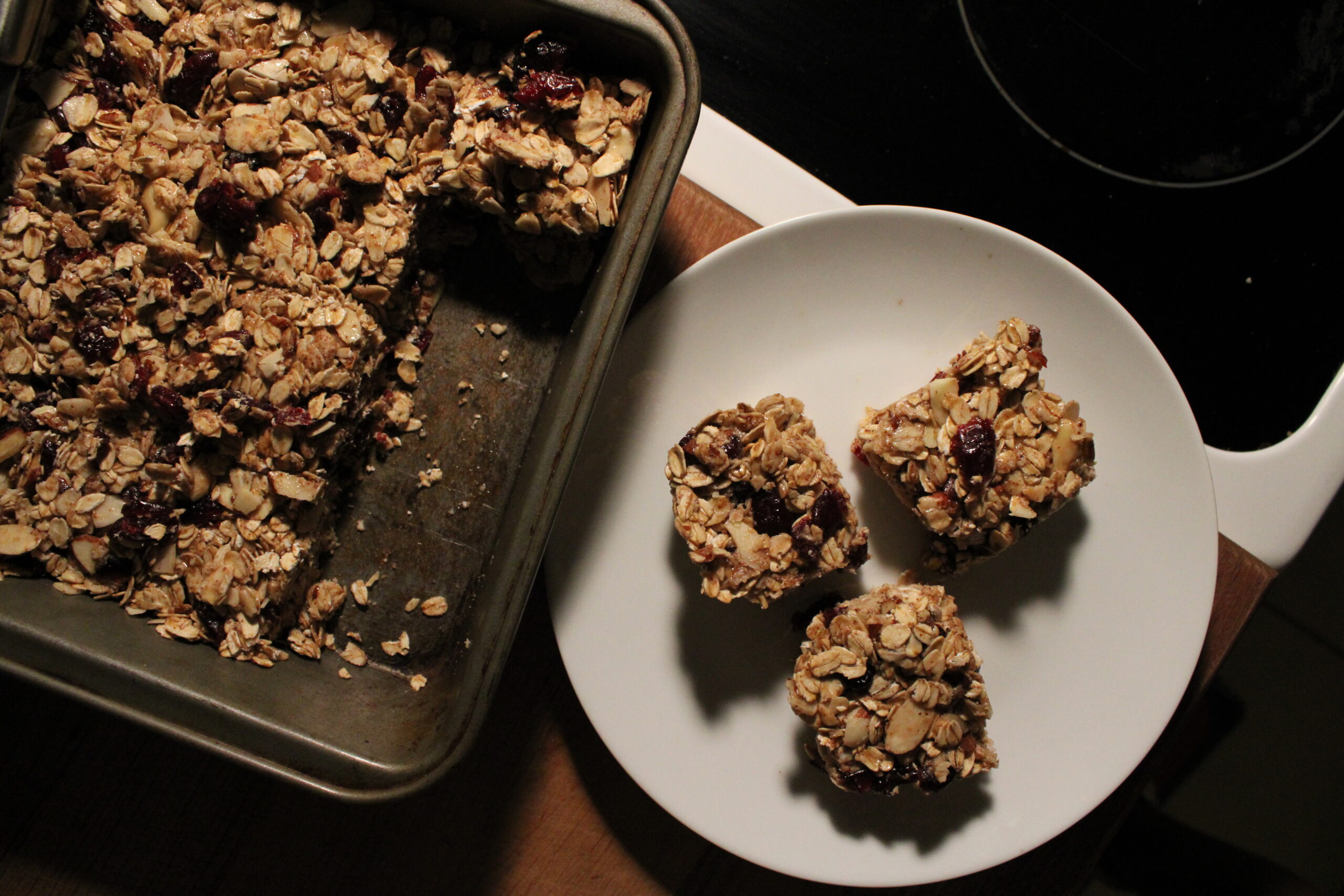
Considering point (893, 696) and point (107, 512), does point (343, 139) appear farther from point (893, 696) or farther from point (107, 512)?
point (893, 696)

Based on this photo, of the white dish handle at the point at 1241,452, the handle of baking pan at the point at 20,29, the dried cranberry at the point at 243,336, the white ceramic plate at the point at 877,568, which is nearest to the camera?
the handle of baking pan at the point at 20,29

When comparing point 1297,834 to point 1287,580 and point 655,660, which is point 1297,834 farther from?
point 655,660

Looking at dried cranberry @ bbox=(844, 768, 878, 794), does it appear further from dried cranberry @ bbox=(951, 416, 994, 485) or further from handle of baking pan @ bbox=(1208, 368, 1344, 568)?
handle of baking pan @ bbox=(1208, 368, 1344, 568)

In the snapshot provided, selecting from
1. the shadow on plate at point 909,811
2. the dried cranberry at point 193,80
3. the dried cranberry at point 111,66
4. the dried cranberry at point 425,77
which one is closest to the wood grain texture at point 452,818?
the shadow on plate at point 909,811

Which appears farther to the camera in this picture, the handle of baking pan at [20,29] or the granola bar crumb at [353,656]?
the granola bar crumb at [353,656]

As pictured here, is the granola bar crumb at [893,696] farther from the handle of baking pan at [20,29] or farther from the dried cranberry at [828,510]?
the handle of baking pan at [20,29]

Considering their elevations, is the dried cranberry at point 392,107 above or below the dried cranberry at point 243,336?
above

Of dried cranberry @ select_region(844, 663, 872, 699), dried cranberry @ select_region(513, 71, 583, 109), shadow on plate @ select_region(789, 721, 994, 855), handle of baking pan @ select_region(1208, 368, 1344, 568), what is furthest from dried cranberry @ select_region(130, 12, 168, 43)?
handle of baking pan @ select_region(1208, 368, 1344, 568)
